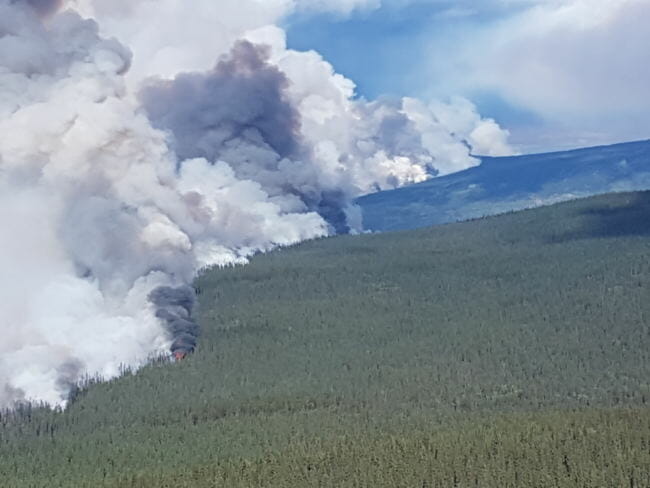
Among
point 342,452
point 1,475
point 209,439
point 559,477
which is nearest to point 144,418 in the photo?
point 209,439

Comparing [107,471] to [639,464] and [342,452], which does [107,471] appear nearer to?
[342,452]

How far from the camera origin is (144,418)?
181625 millimetres

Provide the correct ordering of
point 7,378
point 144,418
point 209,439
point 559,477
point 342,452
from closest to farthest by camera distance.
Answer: point 559,477 → point 342,452 → point 209,439 → point 144,418 → point 7,378

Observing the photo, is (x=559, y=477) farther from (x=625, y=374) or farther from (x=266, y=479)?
(x=625, y=374)

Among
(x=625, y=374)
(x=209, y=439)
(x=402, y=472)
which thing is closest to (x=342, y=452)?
(x=402, y=472)

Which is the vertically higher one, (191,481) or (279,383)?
(279,383)

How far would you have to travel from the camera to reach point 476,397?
607 ft

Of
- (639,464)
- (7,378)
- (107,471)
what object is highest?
(7,378)

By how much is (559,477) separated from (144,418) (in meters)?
69.8

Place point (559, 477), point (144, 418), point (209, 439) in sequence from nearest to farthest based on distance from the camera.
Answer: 1. point (559, 477)
2. point (209, 439)
3. point (144, 418)

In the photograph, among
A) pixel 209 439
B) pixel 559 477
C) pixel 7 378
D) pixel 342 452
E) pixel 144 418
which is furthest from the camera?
pixel 7 378

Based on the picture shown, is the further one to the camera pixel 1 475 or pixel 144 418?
pixel 144 418

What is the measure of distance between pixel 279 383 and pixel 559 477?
72.3 metres

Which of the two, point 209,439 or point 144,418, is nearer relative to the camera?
point 209,439
